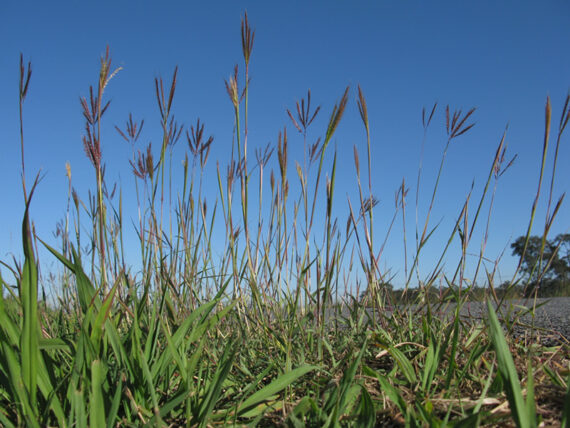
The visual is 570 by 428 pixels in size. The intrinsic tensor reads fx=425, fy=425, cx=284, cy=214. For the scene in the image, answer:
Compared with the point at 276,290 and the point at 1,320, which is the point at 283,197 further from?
the point at 1,320

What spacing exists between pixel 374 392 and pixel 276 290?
737 millimetres

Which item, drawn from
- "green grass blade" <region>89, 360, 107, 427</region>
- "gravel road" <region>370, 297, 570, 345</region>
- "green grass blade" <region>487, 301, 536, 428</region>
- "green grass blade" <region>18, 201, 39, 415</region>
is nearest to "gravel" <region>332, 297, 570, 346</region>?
"gravel road" <region>370, 297, 570, 345</region>

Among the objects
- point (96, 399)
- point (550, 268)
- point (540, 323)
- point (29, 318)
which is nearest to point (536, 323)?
point (540, 323)

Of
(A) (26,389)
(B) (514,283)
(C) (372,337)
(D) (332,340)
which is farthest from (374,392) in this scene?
(A) (26,389)

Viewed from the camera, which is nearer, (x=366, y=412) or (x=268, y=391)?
(x=366, y=412)

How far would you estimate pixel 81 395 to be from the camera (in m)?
0.87

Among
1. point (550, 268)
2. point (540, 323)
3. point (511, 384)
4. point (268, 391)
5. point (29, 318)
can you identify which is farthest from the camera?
point (550, 268)

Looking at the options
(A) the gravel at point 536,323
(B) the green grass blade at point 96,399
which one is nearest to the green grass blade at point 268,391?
(B) the green grass blade at point 96,399

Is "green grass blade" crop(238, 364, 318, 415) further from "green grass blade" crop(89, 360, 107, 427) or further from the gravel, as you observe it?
the gravel

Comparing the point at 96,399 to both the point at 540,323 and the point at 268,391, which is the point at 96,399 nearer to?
the point at 268,391

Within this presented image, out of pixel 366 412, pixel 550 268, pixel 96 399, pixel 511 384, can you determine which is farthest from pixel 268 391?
pixel 550 268

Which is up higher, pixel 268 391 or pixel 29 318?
pixel 29 318

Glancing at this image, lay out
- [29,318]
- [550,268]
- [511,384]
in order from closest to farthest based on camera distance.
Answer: [511,384] < [29,318] < [550,268]

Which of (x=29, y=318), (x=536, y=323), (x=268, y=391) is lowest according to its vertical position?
(x=536, y=323)
